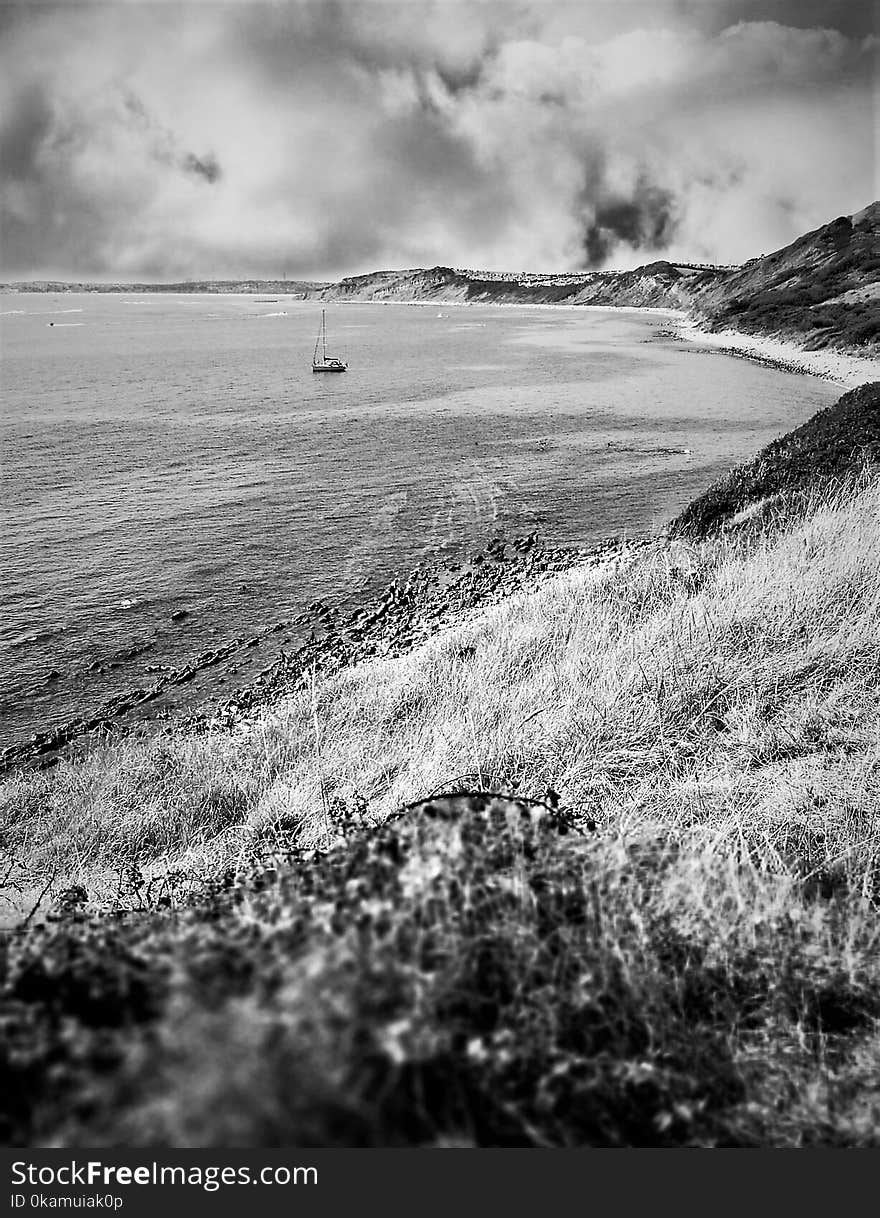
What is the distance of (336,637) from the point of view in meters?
11.9

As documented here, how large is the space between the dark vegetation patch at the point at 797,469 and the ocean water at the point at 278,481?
255 centimetres

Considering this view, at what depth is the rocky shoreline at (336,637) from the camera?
31.4ft

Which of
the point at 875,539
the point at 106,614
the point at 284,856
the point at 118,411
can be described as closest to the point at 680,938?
the point at 284,856

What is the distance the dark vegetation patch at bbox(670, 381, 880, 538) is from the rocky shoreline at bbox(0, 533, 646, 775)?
171 cm

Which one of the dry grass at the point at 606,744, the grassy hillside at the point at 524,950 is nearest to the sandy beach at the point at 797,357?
the dry grass at the point at 606,744

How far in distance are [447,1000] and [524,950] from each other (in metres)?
0.34

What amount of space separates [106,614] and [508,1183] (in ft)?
41.2

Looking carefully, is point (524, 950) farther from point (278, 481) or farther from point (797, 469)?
point (278, 481)

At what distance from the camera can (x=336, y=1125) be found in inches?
66.7

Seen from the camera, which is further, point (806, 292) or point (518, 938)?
point (806, 292)

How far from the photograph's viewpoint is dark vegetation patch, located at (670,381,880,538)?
1212 cm

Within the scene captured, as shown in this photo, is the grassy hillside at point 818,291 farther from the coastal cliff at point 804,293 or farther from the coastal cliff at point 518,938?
the coastal cliff at point 518,938

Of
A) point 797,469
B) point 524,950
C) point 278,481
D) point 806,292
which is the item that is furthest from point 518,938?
point 806,292

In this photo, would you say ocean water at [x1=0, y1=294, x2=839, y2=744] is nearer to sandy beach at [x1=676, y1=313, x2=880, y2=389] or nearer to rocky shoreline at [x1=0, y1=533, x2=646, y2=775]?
rocky shoreline at [x1=0, y1=533, x2=646, y2=775]
